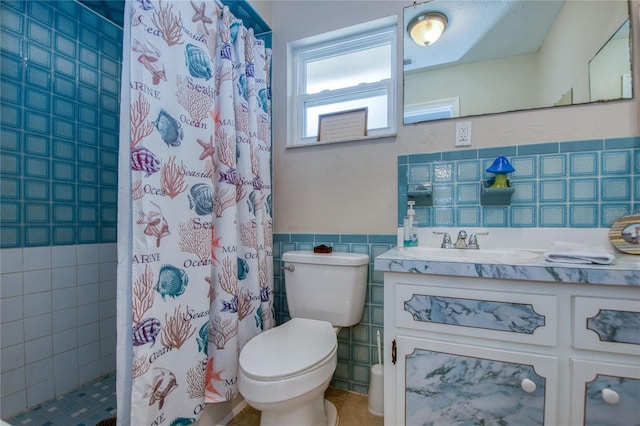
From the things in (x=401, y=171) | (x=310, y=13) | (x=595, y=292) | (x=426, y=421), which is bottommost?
(x=426, y=421)

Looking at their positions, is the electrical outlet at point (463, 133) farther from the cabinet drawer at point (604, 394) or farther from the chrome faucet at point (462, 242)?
the cabinet drawer at point (604, 394)

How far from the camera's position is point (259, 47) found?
1.59 m

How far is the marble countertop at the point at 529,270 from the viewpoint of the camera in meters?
0.76

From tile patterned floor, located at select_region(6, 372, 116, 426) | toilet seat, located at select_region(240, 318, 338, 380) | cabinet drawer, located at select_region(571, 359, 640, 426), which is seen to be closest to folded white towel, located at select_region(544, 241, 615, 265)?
cabinet drawer, located at select_region(571, 359, 640, 426)

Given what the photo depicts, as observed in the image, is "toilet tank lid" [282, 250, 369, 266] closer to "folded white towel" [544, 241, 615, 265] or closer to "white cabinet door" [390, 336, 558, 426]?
"white cabinet door" [390, 336, 558, 426]

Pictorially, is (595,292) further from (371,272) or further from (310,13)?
(310,13)

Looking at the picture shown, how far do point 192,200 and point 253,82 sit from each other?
78cm

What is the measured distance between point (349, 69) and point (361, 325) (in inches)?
61.3

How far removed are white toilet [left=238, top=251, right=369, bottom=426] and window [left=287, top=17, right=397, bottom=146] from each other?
2.50 ft

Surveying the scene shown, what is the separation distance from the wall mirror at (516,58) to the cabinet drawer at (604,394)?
1068 mm

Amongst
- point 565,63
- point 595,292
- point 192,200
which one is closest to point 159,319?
point 192,200

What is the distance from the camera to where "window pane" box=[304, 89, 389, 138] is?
64.2 inches

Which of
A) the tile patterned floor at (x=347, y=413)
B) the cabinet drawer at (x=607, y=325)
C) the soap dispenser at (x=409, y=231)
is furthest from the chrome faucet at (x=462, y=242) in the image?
the tile patterned floor at (x=347, y=413)

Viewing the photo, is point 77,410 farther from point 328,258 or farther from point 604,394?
point 604,394
